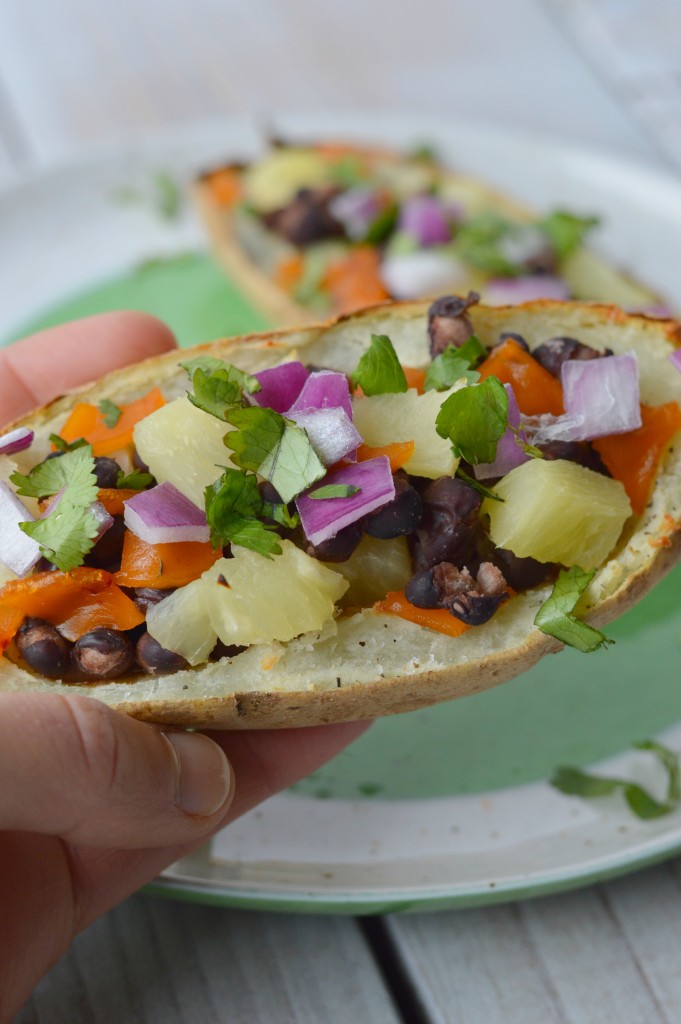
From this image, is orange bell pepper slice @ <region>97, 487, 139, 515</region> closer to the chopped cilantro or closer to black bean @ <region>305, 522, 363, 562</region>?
the chopped cilantro

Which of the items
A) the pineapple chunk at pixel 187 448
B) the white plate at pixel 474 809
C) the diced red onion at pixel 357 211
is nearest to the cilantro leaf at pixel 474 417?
the pineapple chunk at pixel 187 448

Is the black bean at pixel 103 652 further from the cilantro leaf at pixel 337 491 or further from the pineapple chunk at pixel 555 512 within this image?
the pineapple chunk at pixel 555 512

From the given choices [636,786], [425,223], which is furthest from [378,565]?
[425,223]

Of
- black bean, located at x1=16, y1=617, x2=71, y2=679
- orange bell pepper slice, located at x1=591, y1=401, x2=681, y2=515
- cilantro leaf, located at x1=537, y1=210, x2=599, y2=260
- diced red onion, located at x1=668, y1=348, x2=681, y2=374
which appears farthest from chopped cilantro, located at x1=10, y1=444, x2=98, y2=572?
cilantro leaf, located at x1=537, y1=210, x2=599, y2=260

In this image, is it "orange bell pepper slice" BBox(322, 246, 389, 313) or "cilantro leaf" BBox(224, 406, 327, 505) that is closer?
"cilantro leaf" BBox(224, 406, 327, 505)

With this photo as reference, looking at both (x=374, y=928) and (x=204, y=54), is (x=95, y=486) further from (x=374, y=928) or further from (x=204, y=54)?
(x=204, y=54)

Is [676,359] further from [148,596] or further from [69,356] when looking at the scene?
[69,356]
